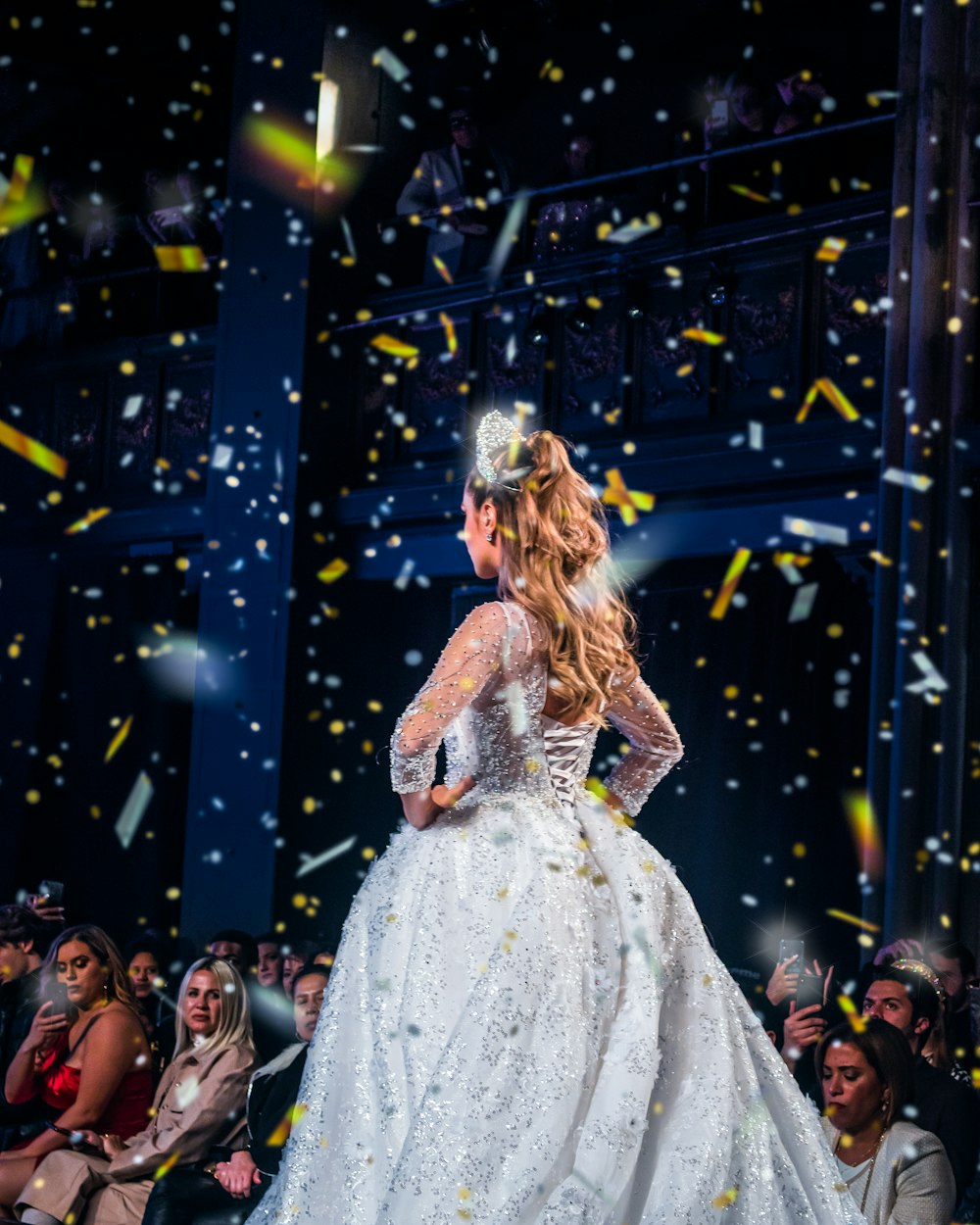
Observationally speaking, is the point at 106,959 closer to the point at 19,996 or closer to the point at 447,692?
the point at 19,996

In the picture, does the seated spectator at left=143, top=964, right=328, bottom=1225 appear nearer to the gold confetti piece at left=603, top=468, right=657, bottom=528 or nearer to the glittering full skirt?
the glittering full skirt

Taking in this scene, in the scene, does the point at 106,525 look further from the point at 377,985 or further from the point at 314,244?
the point at 377,985

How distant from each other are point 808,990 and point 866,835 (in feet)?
7.40

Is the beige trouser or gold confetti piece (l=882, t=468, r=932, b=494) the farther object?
gold confetti piece (l=882, t=468, r=932, b=494)

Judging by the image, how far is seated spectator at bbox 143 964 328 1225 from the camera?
365 centimetres

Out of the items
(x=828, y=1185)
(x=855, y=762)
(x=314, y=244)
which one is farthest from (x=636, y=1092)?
(x=314, y=244)

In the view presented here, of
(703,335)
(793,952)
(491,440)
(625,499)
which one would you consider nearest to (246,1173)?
(793,952)

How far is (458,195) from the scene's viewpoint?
8.54 m

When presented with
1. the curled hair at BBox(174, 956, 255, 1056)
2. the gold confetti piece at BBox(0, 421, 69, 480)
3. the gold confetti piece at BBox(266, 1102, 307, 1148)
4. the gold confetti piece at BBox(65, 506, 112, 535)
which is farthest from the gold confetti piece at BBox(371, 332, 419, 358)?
the gold confetti piece at BBox(266, 1102, 307, 1148)

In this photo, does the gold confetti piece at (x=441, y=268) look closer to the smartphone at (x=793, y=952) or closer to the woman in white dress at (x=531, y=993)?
the smartphone at (x=793, y=952)

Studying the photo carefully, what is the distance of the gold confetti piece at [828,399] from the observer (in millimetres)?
6867

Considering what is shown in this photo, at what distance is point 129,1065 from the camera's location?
451 cm

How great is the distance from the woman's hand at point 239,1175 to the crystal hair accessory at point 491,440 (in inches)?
83.1

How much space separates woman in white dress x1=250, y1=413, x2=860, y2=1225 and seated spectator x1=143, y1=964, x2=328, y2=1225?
1.35 m
